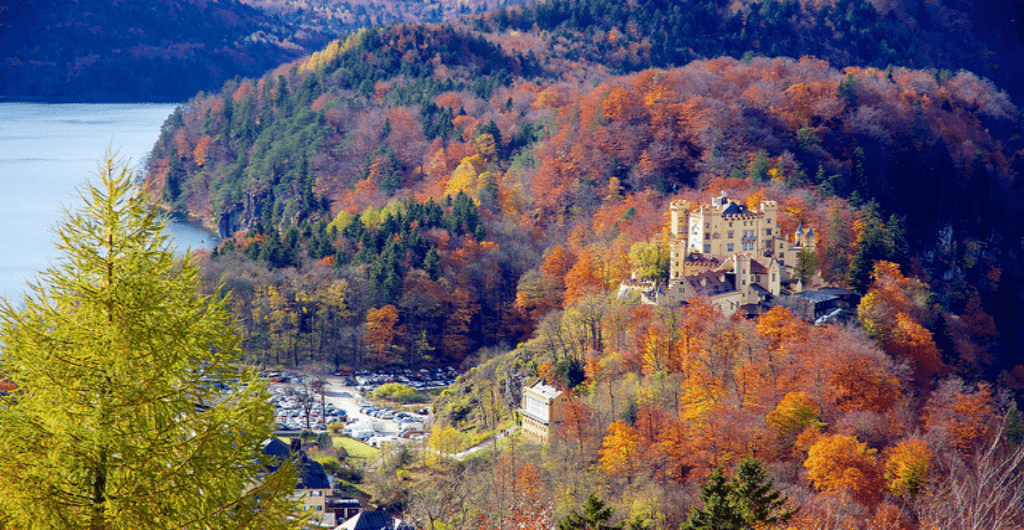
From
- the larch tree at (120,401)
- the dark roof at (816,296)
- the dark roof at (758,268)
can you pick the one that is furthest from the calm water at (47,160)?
the larch tree at (120,401)

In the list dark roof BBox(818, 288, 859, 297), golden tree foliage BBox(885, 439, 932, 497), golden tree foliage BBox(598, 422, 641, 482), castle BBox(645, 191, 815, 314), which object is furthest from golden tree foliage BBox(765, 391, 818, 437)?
dark roof BBox(818, 288, 859, 297)

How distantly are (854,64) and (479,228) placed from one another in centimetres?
9721

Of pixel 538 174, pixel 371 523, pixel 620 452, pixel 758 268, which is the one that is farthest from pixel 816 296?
pixel 538 174

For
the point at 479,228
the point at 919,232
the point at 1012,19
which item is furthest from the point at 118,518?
the point at 1012,19

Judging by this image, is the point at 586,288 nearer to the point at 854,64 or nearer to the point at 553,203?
the point at 553,203

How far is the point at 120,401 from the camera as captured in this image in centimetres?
873

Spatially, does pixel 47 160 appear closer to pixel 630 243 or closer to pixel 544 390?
pixel 630 243

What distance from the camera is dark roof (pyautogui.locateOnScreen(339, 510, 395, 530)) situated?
41.5 metres

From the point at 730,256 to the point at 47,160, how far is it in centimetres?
10076

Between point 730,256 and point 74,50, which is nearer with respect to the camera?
point 730,256

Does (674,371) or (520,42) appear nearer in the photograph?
(674,371)

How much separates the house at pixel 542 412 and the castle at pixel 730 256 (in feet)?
26.5

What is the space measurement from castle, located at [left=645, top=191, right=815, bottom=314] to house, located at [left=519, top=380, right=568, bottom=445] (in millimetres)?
8077

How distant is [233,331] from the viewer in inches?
384
